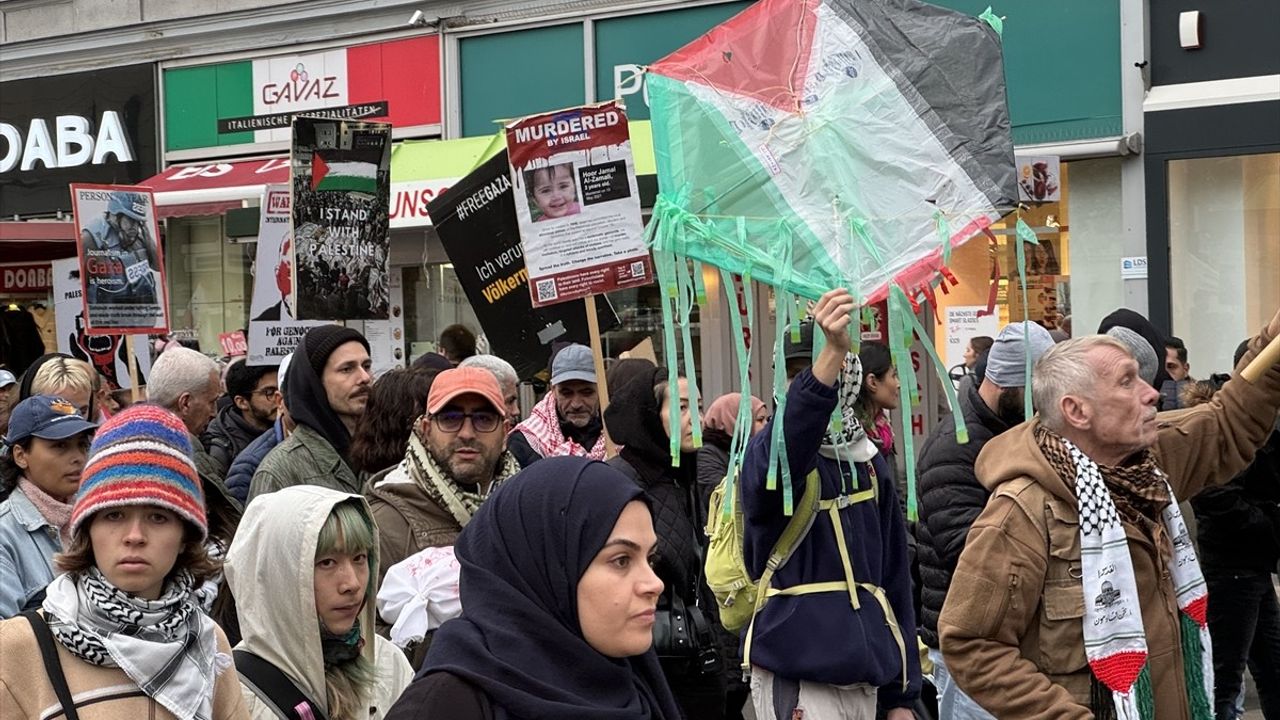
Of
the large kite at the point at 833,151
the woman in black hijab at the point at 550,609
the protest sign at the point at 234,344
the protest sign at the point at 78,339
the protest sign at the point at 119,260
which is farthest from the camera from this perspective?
the protest sign at the point at 234,344

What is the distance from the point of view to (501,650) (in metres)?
2.97

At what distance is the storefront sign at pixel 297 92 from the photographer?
59.9ft

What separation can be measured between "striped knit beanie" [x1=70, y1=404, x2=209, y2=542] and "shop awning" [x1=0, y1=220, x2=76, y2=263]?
12944 millimetres

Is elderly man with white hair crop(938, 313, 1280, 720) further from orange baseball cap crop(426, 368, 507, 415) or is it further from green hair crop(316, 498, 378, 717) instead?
orange baseball cap crop(426, 368, 507, 415)

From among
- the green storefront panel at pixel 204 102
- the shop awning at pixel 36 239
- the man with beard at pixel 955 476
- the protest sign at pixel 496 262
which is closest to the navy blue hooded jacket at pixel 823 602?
the man with beard at pixel 955 476

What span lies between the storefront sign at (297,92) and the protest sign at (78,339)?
7.18 metres

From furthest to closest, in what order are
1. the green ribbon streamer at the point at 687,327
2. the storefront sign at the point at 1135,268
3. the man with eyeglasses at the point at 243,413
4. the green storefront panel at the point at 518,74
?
1. the green storefront panel at the point at 518,74
2. the storefront sign at the point at 1135,268
3. the man with eyeglasses at the point at 243,413
4. the green ribbon streamer at the point at 687,327

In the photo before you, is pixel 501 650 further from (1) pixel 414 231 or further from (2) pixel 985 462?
(1) pixel 414 231

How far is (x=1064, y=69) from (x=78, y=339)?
8.50 meters

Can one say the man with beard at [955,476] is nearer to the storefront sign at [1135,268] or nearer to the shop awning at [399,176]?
the shop awning at [399,176]

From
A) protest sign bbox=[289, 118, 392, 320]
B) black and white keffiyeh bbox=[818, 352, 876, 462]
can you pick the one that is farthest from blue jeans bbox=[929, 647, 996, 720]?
protest sign bbox=[289, 118, 392, 320]

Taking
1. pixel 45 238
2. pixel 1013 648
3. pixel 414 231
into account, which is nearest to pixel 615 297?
pixel 414 231

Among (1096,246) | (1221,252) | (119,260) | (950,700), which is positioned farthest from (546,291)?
(1221,252)

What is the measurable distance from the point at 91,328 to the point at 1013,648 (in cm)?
623
